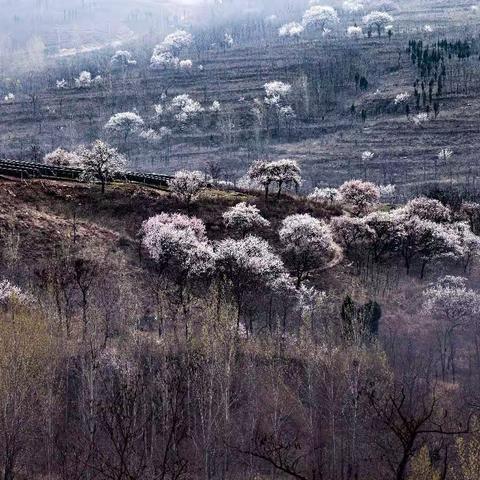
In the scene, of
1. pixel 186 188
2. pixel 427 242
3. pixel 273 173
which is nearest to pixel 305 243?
pixel 427 242

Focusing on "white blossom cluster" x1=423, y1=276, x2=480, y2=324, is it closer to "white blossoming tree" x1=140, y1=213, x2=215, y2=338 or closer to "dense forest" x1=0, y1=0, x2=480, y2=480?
"dense forest" x1=0, y1=0, x2=480, y2=480

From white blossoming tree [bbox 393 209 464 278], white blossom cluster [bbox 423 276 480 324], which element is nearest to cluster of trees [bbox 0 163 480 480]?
white blossom cluster [bbox 423 276 480 324]

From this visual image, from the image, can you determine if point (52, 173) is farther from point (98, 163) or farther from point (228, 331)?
point (228, 331)

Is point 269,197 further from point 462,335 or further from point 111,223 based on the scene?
point 462,335

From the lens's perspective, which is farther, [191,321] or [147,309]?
[147,309]

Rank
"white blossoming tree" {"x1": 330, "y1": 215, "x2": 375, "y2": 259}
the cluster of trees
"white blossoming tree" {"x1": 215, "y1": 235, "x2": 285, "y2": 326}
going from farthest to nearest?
"white blossoming tree" {"x1": 330, "y1": 215, "x2": 375, "y2": 259}, "white blossoming tree" {"x1": 215, "y1": 235, "x2": 285, "y2": 326}, the cluster of trees

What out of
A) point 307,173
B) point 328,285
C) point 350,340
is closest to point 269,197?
point 328,285
